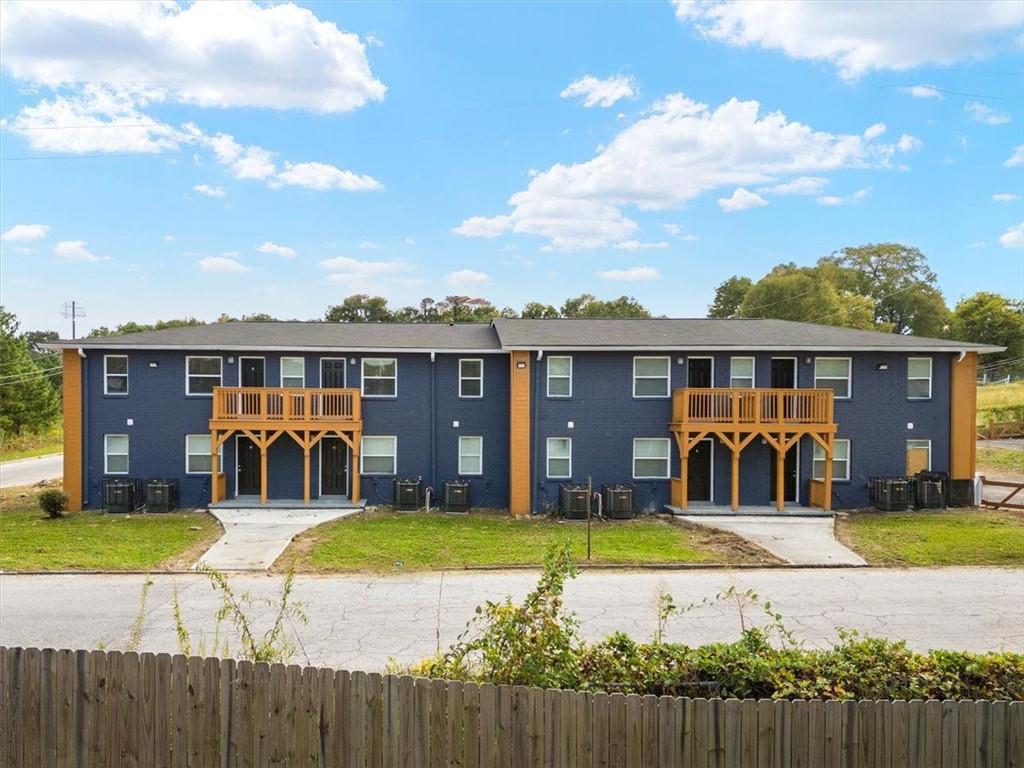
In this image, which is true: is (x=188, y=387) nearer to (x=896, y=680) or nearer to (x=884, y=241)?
(x=896, y=680)

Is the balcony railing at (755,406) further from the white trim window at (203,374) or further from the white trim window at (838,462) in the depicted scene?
the white trim window at (203,374)

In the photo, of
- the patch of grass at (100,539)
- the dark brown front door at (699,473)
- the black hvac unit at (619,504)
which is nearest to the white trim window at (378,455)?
the patch of grass at (100,539)

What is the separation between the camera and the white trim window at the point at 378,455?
20.5 meters

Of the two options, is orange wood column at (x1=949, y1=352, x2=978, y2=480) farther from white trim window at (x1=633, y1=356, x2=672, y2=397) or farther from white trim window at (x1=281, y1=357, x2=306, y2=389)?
A: white trim window at (x1=281, y1=357, x2=306, y2=389)

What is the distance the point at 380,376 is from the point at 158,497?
7355 millimetres

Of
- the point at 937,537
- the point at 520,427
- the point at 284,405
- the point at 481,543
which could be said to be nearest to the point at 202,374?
the point at 284,405

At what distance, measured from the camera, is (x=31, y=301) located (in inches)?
1810

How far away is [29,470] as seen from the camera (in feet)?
94.1

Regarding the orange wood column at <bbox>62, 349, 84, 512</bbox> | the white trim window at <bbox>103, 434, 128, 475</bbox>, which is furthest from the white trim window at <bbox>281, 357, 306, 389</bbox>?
the orange wood column at <bbox>62, 349, 84, 512</bbox>

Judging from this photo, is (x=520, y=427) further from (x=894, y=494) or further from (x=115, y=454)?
(x=115, y=454)

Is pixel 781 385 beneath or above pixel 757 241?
beneath

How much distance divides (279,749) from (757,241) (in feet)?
154

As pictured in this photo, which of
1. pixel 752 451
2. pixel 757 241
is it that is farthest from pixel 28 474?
pixel 757 241

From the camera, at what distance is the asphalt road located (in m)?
25.4
